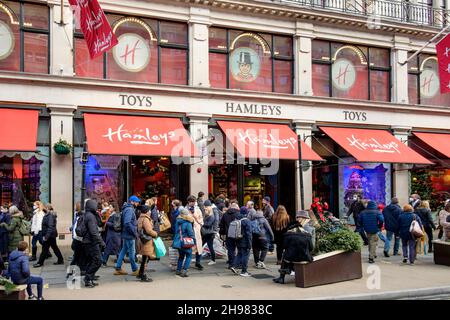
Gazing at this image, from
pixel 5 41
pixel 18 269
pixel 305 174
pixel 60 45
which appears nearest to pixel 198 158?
pixel 305 174

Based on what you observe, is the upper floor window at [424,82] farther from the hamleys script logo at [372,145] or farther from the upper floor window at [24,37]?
the upper floor window at [24,37]

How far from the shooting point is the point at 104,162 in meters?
18.1

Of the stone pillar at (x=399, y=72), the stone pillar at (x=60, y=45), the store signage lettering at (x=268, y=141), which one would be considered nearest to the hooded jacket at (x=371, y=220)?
the store signage lettering at (x=268, y=141)

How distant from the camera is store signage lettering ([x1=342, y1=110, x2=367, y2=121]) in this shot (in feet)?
71.3

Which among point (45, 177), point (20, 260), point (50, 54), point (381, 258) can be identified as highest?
point (50, 54)

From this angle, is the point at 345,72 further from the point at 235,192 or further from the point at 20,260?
the point at 20,260

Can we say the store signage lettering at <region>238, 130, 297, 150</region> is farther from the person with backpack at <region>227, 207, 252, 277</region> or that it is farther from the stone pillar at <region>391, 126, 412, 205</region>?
the person with backpack at <region>227, 207, 252, 277</region>

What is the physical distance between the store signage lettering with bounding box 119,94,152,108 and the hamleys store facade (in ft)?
0.12

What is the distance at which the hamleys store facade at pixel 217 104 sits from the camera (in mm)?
16875

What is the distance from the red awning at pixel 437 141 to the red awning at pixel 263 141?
6.50m

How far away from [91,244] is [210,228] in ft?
12.4
